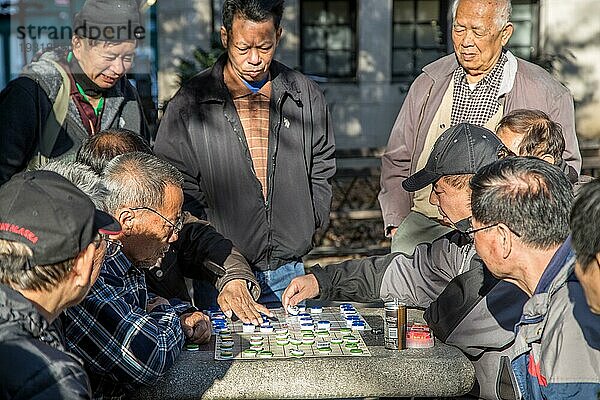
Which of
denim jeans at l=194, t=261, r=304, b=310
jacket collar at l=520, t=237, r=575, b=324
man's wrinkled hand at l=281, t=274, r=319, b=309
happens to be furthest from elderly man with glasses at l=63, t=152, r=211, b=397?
jacket collar at l=520, t=237, r=575, b=324

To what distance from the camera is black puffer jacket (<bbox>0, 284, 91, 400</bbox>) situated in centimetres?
187

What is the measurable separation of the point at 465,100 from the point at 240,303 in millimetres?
1602

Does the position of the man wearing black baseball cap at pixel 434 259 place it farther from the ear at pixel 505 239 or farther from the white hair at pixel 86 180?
the white hair at pixel 86 180

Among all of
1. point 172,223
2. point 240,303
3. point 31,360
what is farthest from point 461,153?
point 31,360

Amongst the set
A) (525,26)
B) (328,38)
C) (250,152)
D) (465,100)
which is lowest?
(250,152)

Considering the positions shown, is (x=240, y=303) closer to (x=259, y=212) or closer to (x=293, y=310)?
(x=293, y=310)

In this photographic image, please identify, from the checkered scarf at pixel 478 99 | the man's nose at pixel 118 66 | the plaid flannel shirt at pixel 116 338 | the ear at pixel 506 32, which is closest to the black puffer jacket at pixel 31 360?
the plaid flannel shirt at pixel 116 338

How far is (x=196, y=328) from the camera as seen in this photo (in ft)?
10.1

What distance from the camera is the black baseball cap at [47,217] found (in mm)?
2061

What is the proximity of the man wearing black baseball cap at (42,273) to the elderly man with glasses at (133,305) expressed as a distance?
1.41 feet

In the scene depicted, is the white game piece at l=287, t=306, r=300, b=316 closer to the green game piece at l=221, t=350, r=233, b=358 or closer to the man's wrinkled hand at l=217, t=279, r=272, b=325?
the man's wrinkled hand at l=217, t=279, r=272, b=325

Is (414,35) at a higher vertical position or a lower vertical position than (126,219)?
higher

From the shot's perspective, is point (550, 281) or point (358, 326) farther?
point (358, 326)

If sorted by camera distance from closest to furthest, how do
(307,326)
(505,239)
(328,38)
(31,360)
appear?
1. (31,360)
2. (505,239)
3. (307,326)
4. (328,38)
